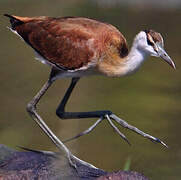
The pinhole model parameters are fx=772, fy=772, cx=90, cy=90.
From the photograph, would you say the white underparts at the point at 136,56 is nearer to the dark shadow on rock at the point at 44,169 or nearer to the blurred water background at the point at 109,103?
the blurred water background at the point at 109,103

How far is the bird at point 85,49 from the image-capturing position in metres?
7.11

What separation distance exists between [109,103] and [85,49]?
12.9ft

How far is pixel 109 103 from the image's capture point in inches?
436

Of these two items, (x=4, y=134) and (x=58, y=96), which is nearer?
(x=4, y=134)

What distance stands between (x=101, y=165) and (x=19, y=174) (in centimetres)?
327

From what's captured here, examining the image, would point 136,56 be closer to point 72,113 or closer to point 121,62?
point 121,62

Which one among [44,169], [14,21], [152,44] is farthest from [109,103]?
[44,169]

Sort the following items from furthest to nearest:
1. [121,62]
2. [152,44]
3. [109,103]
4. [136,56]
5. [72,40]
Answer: [109,103] → [72,40] → [121,62] → [136,56] → [152,44]

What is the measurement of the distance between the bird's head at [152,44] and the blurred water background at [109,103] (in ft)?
3.32

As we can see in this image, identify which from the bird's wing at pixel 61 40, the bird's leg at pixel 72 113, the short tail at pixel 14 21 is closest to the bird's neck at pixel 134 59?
the bird's wing at pixel 61 40

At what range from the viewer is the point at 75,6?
15.6 metres

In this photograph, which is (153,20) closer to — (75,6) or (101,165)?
(75,6)

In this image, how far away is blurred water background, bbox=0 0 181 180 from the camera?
32.1 feet

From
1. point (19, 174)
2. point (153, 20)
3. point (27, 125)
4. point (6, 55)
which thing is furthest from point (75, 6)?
point (19, 174)
